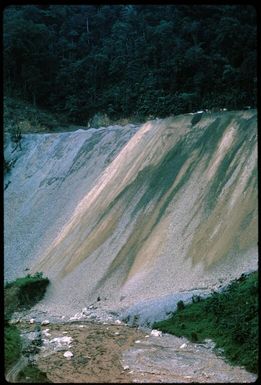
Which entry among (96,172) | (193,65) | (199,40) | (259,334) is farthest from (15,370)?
(199,40)

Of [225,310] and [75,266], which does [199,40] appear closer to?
[75,266]

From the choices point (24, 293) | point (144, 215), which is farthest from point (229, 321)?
point (24, 293)

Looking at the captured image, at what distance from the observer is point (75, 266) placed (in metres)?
21.0

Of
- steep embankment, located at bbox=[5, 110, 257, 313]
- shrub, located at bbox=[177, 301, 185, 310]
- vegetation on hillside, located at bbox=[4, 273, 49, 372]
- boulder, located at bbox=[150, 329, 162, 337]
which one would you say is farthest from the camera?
vegetation on hillside, located at bbox=[4, 273, 49, 372]

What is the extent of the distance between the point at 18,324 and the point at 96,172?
13342 mm

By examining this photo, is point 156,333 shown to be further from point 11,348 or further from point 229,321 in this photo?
point 11,348

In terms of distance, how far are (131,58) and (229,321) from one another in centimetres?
3363

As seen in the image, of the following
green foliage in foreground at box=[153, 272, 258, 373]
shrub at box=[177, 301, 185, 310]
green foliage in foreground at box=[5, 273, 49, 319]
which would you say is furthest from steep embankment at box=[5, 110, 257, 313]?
green foliage in foreground at box=[153, 272, 258, 373]

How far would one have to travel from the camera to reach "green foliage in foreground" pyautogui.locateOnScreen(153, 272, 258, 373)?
1134cm

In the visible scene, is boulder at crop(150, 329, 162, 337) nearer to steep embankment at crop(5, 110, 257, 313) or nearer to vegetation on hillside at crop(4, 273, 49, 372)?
steep embankment at crop(5, 110, 257, 313)

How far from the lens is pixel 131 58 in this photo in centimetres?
4312

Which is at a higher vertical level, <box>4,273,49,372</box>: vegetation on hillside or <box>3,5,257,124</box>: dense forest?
<box>3,5,257,124</box>: dense forest

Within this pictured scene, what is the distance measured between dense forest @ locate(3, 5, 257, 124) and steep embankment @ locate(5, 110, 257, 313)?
671 centimetres

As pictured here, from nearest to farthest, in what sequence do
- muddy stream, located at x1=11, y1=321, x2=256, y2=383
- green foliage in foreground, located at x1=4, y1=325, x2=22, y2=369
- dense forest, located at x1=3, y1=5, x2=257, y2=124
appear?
1. muddy stream, located at x1=11, y1=321, x2=256, y2=383
2. green foliage in foreground, located at x1=4, y1=325, x2=22, y2=369
3. dense forest, located at x1=3, y1=5, x2=257, y2=124
